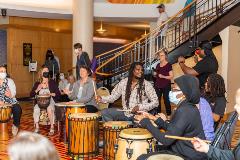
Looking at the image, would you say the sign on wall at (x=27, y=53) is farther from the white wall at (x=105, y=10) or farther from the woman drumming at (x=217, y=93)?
the woman drumming at (x=217, y=93)

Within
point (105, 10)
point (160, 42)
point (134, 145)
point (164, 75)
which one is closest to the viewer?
point (134, 145)

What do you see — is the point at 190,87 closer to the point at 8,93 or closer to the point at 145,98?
the point at 145,98

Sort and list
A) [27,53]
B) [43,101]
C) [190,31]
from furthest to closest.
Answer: [27,53], [190,31], [43,101]

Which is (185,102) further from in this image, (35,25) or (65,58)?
(65,58)

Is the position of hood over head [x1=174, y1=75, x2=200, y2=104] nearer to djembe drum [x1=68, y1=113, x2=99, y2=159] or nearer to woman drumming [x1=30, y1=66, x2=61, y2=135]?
djembe drum [x1=68, y1=113, x2=99, y2=159]

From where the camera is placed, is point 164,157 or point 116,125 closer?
point 164,157

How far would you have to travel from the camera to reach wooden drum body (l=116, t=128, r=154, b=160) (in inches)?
138

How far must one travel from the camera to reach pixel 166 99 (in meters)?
7.11

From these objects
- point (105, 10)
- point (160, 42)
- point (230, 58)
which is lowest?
point (230, 58)

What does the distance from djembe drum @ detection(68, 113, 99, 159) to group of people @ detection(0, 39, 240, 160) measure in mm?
292

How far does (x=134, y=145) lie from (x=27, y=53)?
31.0 feet

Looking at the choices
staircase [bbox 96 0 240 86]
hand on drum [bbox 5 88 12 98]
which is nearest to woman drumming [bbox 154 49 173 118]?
staircase [bbox 96 0 240 86]

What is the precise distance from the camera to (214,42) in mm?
8039

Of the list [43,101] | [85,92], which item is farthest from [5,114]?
[85,92]
